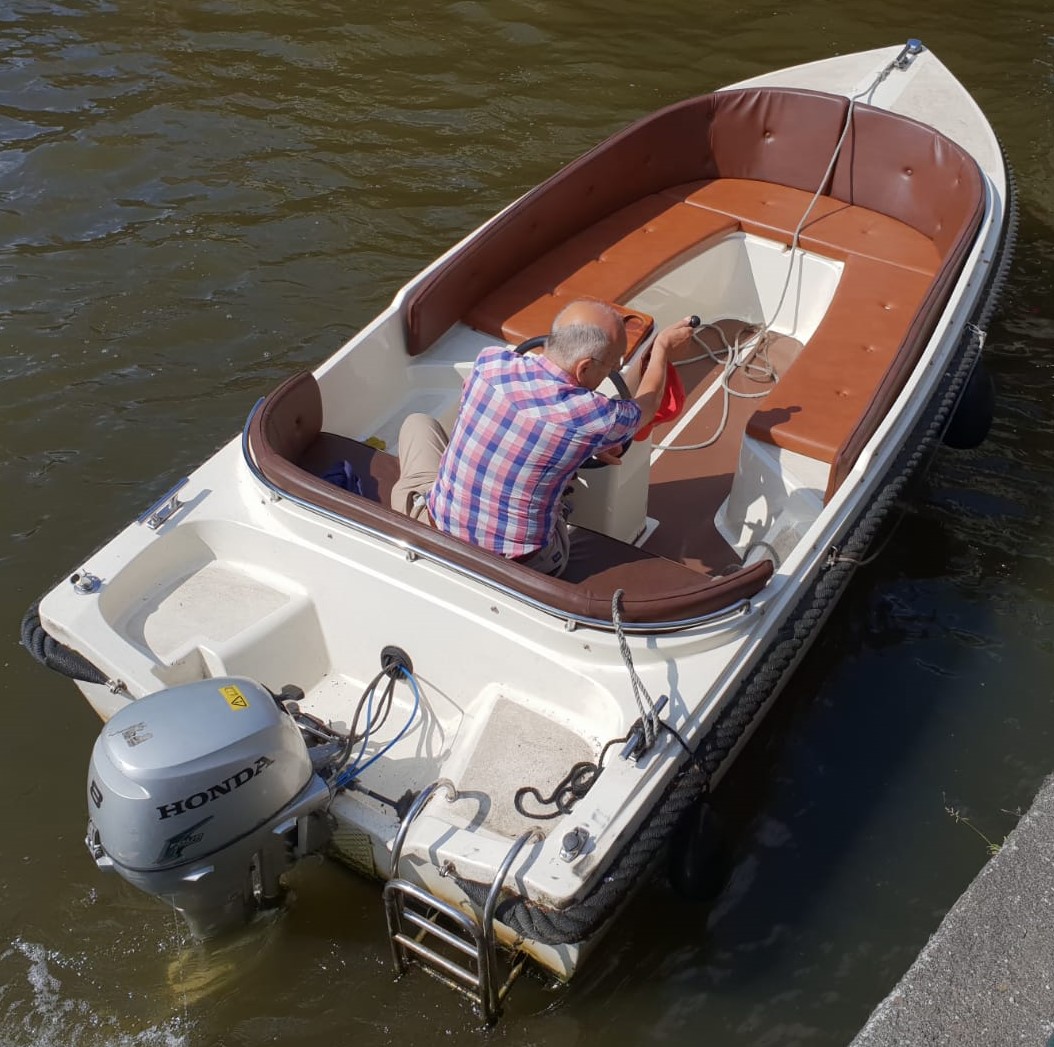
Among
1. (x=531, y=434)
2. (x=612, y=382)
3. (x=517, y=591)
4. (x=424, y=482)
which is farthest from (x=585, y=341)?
(x=424, y=482)

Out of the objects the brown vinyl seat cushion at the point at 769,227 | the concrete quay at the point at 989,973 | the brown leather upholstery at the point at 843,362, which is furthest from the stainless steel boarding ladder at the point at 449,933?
the brown vinyl seat cushion at the point at 769,227

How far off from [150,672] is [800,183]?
12.1ft

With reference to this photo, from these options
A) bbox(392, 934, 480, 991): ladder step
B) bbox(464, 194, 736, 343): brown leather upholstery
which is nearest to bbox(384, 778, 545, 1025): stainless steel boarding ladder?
bbox(392, 934, 480, 991): ladder step

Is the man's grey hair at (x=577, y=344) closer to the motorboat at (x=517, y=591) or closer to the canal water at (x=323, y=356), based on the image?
the motorboat at (x=517, y=591)

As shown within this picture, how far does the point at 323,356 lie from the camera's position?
5441mm

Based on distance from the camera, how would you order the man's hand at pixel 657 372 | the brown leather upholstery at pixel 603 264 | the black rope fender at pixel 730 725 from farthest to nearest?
1. the brown leather upholstery at pixel 603 264
2. the man's hand at pixel 657 372
3. the black rope fender at pixel 730 725

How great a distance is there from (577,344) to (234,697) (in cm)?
121

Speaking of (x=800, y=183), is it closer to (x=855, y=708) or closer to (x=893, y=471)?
(x=893, y=471)

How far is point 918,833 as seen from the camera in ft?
12.0

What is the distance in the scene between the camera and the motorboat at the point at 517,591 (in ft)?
9.04

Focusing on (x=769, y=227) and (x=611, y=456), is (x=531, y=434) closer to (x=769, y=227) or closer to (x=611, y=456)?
(x=611, y=456)

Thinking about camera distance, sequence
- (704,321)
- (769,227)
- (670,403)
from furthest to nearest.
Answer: (704,321) → (769,227) → (670,403)

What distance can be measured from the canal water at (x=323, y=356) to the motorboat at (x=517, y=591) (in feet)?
1.18

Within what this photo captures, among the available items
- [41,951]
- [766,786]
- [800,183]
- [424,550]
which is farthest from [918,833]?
[800,183]
